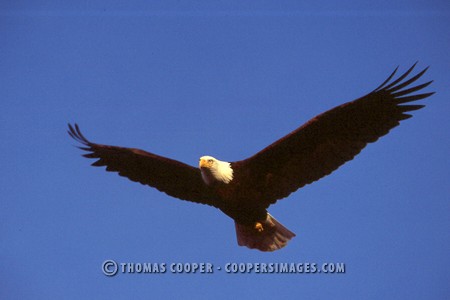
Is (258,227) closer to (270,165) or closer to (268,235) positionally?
(268,235)

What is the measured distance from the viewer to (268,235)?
8195 millimetres

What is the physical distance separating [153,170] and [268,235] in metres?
1.45

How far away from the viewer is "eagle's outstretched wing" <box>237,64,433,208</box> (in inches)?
286

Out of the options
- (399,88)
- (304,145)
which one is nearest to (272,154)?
(304,145)

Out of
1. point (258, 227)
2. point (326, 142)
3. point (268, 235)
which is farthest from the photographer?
point (268, 235)

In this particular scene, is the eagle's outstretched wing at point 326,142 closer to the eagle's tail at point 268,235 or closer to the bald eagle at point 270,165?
the bald eagle at point 270,165

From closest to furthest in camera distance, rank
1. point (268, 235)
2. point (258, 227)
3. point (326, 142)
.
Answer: point (326, 142)
point (258, 227)
point (268, 235)

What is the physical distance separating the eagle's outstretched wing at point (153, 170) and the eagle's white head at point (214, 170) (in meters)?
0.29

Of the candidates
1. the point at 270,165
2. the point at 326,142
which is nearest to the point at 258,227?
the point at 270,165

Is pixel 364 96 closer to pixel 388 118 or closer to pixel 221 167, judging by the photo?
pixel 388 118

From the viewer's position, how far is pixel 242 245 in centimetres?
826

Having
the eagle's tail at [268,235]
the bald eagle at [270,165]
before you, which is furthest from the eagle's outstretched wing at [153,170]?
the eagle's tail at [268,235]

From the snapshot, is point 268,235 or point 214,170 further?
point 268,235

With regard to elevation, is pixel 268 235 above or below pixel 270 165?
below
